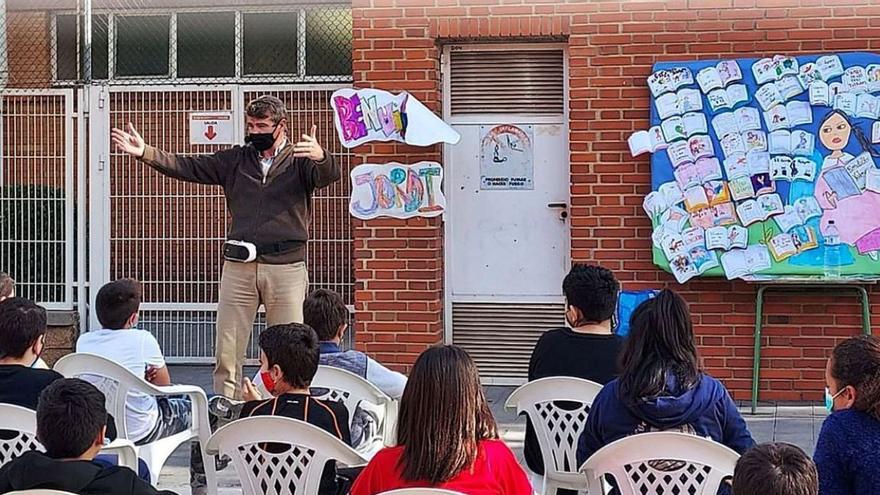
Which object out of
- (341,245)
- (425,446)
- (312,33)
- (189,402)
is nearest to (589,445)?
(425,446)

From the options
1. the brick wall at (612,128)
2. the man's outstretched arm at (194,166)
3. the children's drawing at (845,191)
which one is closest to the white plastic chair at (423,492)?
the man's outstretched arm at (194,166)

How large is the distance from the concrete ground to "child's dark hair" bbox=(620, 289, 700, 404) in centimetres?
283

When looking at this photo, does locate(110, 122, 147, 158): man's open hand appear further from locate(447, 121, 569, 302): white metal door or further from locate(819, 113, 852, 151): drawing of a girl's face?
locate(819, 113, 852, 151): drawing of a girl's face

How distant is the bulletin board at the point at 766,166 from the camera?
8117mm

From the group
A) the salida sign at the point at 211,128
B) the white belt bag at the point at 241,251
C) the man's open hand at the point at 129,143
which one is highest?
the salida sign at the point at 211,128

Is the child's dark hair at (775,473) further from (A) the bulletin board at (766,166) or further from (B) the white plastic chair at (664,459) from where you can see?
(A) the bulletin board at (766,166)

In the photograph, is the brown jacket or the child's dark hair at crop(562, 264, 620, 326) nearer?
the child's dark hair at crop(562, 264, 620, 326)

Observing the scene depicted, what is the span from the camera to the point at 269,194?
7.26 metres

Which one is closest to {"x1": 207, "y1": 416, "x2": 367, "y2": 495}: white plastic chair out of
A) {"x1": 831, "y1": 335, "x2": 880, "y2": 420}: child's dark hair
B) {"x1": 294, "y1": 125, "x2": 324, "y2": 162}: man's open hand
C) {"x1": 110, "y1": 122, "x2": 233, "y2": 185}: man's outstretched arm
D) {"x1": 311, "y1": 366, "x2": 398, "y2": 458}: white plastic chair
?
{"x1": 311, "y1": 366, "x2": 398, "y2": 458}: white plastic chair

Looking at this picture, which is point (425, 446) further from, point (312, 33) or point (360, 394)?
point (312, 33)

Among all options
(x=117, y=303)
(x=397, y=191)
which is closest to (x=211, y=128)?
(x=397, y=191)

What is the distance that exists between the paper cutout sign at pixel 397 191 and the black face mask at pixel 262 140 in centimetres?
161

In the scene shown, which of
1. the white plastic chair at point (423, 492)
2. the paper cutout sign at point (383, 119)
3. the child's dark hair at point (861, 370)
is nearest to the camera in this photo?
the white plastic chair at point (423, 492)

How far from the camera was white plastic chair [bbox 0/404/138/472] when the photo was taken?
436 cm
